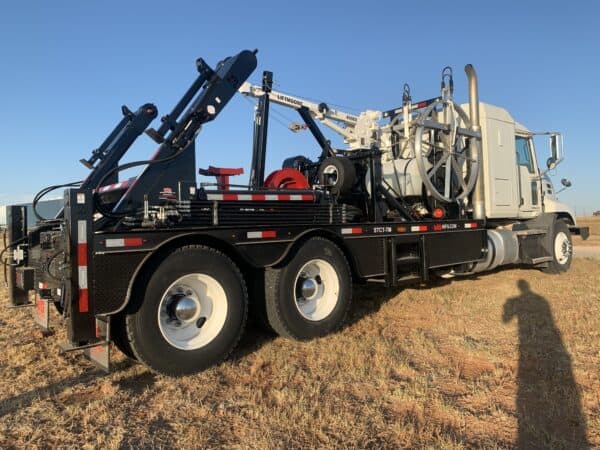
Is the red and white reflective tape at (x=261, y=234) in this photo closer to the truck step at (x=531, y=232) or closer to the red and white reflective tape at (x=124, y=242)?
the red and white reflective tape at (x=124, y=242)

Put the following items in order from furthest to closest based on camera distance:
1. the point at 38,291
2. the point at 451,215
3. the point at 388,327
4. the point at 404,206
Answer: the point at 451,215
the point at 404,206
the point at 388,327
the point at 38,291

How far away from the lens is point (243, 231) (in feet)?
16.3

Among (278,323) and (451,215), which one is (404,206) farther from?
(278,323)

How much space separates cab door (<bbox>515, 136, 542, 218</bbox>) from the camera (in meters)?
10.0

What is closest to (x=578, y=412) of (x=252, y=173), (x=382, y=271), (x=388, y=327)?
(x=388, y=327)

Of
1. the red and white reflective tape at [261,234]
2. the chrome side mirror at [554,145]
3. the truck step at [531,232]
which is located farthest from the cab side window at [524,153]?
the red and white reflective tape at [261,234]

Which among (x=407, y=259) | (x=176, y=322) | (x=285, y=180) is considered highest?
(x=285, y=180)

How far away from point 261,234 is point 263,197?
604mm

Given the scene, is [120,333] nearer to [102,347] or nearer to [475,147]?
[102,347]

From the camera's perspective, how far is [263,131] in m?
8.22

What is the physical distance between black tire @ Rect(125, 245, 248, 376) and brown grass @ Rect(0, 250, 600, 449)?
15 centimetres

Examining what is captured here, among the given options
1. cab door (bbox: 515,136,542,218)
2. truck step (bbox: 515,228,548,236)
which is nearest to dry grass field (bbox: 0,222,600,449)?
truck step (bbox: 515,228,548,236)

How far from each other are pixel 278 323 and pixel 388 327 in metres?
1.56

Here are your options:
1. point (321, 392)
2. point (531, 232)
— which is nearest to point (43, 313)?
point (321, 392)
